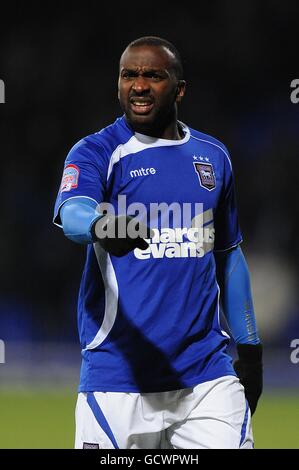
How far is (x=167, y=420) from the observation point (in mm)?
3674

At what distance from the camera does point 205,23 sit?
43.1ft

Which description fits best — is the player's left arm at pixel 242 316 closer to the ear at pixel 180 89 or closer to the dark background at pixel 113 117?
the ear at pixel 180 89

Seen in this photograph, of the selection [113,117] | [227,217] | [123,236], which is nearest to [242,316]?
[227,217]

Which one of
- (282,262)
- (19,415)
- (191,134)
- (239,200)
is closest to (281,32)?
(239,200)

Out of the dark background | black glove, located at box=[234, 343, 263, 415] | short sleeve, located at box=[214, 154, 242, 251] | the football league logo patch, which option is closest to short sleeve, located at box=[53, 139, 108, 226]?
the football league logo patch

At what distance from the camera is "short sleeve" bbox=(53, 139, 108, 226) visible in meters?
3.52

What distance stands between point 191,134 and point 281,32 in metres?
9.71

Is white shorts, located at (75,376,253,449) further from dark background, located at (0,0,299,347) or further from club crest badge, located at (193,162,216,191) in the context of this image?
dark background, located at (0,0,299,347)

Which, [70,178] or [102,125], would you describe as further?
[102,125]

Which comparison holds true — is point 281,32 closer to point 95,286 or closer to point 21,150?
point 21,150

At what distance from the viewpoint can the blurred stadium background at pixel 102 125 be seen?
11766 millimetres

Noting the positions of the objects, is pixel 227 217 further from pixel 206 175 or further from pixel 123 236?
pixel 123 236

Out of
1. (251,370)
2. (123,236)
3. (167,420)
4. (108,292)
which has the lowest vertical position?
(167,420)

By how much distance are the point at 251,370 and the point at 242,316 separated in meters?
0.23
